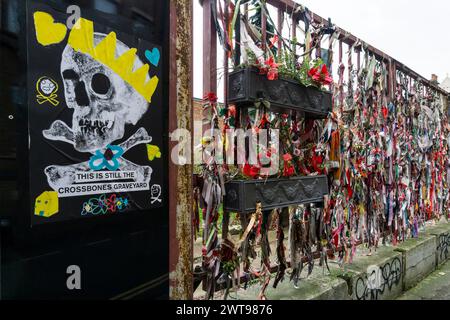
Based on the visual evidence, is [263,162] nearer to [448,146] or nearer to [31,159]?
[31,159]

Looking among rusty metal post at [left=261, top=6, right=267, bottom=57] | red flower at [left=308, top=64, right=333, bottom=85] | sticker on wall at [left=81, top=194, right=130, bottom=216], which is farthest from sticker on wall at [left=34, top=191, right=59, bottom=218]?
red flower at [left=308, top=64, right=333, bottom=85]

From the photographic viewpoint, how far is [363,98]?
2973 mm

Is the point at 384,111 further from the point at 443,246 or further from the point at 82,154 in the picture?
the point at 82,154

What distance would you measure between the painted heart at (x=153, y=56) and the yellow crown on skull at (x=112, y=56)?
1.7 inches

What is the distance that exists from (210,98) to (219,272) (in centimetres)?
109

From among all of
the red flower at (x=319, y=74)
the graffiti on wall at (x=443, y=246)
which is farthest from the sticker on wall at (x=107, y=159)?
the graffiti on wall at (x=443, y=246)

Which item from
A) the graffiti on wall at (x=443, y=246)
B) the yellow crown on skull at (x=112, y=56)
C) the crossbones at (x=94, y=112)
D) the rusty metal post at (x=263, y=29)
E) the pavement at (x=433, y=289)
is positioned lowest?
the pavement at (x=433, y=289)

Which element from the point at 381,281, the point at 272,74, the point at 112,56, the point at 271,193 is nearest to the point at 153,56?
the point at 112,56

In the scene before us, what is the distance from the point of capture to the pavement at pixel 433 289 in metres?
3.33

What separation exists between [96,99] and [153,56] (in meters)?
0.43

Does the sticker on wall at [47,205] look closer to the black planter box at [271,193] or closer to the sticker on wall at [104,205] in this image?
the sticker on wall at [104,205]

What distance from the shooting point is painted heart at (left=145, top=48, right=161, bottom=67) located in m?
1.59

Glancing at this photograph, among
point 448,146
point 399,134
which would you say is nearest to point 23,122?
point 399,134

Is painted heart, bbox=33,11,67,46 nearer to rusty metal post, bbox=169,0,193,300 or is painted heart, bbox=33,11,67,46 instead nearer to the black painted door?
the black painted door
